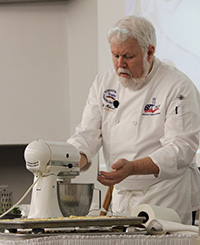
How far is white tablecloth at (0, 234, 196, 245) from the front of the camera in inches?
46.8

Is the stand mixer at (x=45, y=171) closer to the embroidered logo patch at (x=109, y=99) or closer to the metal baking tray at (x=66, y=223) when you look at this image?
the metal baking tray at (x=66, y=223)

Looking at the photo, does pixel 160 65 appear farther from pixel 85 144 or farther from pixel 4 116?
pixel 4 116

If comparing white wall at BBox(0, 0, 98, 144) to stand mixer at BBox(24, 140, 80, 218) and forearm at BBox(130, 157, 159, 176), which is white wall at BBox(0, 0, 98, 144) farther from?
stand mixer at BBox(24, 140, 80, 218)

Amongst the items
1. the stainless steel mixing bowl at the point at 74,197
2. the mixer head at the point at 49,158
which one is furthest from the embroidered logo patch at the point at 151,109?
the stainless steel mixing bowl at the point at 74,197

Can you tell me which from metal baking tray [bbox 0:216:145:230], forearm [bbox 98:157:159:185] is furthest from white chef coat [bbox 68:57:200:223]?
metal baking tray [bbox 0:216:145:230]

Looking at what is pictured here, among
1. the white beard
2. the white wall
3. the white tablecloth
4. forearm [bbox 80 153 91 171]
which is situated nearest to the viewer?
the white tablecloth

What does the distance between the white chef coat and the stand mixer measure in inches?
23.0

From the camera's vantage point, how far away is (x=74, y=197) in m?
1.63

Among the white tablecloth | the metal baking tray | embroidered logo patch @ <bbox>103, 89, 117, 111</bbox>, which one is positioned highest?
embroidered logo patch @ <bbox>103, 89, 117, 111</bbox>

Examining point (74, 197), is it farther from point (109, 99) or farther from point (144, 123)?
point (109, 99)

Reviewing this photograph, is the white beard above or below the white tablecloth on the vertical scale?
above

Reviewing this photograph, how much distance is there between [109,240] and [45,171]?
0.55m

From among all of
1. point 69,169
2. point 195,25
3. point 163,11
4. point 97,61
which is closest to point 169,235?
point 69,169

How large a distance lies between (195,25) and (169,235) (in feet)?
6.59
